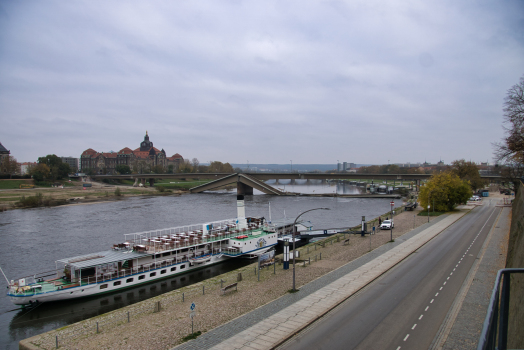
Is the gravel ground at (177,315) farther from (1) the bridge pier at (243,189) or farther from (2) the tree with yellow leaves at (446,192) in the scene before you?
(1) the bridge pier at (243,189)

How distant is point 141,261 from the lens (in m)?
35.5

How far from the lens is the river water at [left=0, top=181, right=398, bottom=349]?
27111mm

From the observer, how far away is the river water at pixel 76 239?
88.9 feet

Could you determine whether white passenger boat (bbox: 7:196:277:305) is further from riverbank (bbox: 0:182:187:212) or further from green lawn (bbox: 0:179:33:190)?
green lawn (bbox: 0:179:33:190)

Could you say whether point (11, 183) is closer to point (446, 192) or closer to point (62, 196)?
point (62, 196)

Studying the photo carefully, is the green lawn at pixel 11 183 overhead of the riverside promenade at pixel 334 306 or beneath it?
overhead

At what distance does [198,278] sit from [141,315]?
13246mm

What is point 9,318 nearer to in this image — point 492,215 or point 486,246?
point 486,246

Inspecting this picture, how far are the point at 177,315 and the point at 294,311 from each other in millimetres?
7632

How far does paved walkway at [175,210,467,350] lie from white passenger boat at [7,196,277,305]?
15.7m

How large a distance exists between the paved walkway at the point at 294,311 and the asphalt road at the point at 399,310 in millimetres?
701

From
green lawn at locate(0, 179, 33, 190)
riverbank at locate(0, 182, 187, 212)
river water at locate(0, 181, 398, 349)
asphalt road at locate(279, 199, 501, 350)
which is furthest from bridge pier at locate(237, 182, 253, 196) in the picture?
asphalt road at locate(279, 199, 501, 350)

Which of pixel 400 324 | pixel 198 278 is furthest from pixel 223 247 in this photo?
pixel 400 324

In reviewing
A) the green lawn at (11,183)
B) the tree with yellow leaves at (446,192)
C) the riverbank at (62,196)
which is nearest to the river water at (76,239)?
the riverbank at (62,196)
